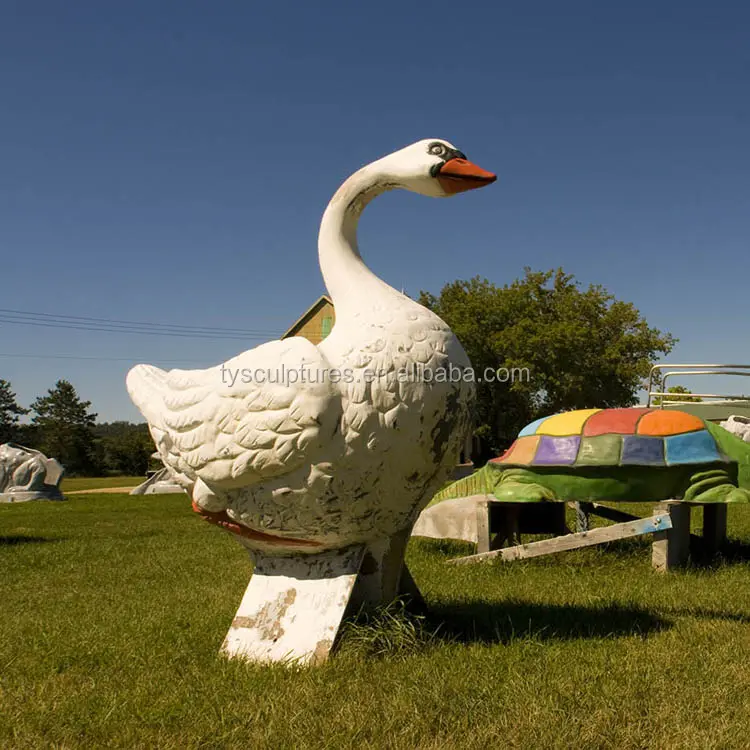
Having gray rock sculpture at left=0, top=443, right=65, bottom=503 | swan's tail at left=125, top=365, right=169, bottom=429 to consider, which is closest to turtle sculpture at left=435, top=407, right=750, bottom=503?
swan's tail at left=125, top=365, right=169, bottom=429

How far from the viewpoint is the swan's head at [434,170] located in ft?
12.0

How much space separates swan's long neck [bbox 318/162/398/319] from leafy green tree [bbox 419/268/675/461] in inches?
858

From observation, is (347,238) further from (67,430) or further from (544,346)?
(67,430)

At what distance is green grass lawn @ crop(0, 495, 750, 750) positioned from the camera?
271cm

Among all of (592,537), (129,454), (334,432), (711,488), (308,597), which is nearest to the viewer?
(334,432)

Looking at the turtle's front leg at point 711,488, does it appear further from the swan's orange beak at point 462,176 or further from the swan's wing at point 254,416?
the swan's wing at point 254,416

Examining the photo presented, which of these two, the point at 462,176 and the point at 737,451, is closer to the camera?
the point at 462,176

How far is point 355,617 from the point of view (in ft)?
11.9

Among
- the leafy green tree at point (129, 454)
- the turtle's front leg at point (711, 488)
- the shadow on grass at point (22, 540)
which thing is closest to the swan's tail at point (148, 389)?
the turtle's front leg at point (711, 488)

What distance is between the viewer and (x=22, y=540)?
950 cm

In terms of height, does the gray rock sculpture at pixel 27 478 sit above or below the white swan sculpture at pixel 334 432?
below

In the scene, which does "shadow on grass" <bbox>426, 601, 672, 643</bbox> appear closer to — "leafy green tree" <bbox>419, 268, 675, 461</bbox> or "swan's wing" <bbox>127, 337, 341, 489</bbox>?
"swan's wing" <bbox>127, 337, 341, 489</bbox>

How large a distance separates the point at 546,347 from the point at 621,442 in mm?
20452

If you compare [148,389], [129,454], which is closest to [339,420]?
[148,389]
